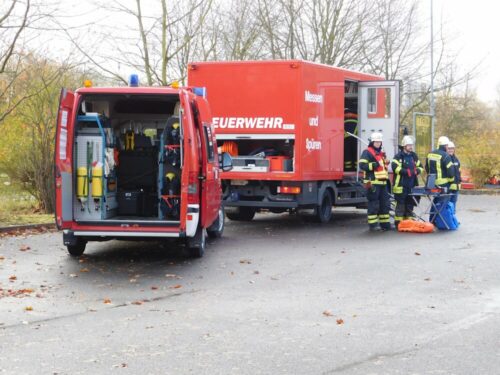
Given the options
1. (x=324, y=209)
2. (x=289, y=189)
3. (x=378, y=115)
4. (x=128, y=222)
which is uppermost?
(x=378, y=115)

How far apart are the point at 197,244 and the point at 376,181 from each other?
5.34 metres

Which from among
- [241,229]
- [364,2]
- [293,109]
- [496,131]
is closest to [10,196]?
[241,229]

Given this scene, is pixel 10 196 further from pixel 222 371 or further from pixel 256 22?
pixel 222 371

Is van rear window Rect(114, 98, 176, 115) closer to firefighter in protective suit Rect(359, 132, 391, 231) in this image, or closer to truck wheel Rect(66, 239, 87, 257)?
truck wheel Rect(66, 239, 87, 257)

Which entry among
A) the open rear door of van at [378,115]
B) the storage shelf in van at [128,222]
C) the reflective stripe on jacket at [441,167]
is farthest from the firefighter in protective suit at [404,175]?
the storage shelf in van at [128,222]

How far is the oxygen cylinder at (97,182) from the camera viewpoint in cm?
1077

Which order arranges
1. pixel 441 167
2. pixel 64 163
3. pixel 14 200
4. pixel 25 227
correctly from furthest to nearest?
pixel 14 200 < pixel 441 167 < pixel 25 227 < pixel 64 163

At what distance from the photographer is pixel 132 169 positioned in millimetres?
12047

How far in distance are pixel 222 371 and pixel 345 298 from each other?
3.11 metres

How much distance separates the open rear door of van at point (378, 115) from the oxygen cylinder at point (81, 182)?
791 centimetres

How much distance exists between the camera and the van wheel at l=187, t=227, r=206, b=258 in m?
10.9

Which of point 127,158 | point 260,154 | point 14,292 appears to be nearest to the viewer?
point 14,292

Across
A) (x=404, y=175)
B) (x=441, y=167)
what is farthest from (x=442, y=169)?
(x=404, y=175)

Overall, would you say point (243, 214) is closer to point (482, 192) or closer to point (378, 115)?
point (378, 115)
